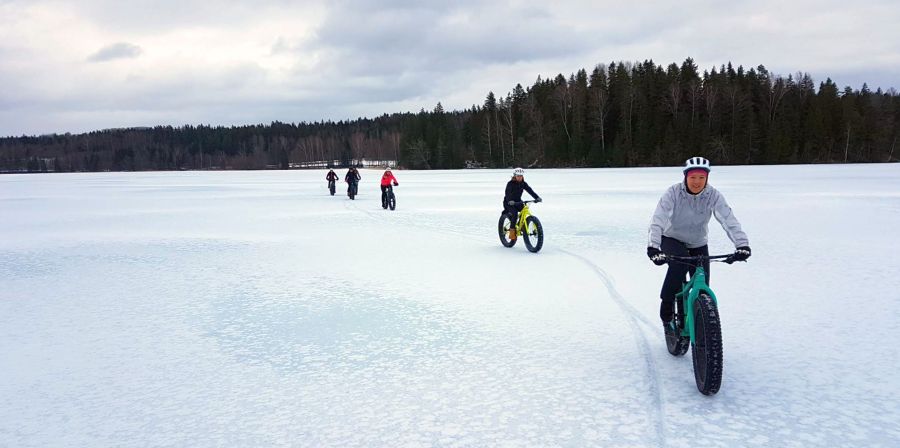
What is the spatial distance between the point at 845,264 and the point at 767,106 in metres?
80.1

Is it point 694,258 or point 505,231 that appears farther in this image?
point 505,231

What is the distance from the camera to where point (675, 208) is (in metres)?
4.58

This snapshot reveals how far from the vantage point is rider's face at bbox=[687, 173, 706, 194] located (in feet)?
14.2

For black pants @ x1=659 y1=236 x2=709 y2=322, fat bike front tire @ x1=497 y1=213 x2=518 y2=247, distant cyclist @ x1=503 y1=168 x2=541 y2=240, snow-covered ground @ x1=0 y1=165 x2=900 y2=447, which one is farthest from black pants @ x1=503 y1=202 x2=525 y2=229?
black pants @ x1=659 y1=236 x2=709 y2=322

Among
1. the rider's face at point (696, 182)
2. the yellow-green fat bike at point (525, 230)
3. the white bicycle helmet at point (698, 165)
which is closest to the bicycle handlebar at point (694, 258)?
the rider's face at point (696, 182)

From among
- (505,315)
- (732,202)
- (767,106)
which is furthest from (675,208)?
(767,106)

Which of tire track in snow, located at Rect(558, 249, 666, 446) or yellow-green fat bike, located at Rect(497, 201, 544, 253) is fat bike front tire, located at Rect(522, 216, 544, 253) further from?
tire track in snow, located at Rect(558, 249, 666, 446)

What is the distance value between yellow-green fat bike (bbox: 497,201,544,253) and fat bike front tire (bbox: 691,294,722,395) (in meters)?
6.61

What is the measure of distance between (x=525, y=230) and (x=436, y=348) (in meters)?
6.18

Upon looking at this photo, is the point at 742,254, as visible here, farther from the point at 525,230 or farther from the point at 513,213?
the point at 513,213

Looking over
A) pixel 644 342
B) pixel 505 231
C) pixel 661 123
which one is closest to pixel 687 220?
pixel 644 342

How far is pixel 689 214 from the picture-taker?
4547 mm

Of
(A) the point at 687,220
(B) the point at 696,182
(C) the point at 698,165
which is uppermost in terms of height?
(C) the point at 698,165

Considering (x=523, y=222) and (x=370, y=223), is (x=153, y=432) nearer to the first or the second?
(x=523, y=222)
